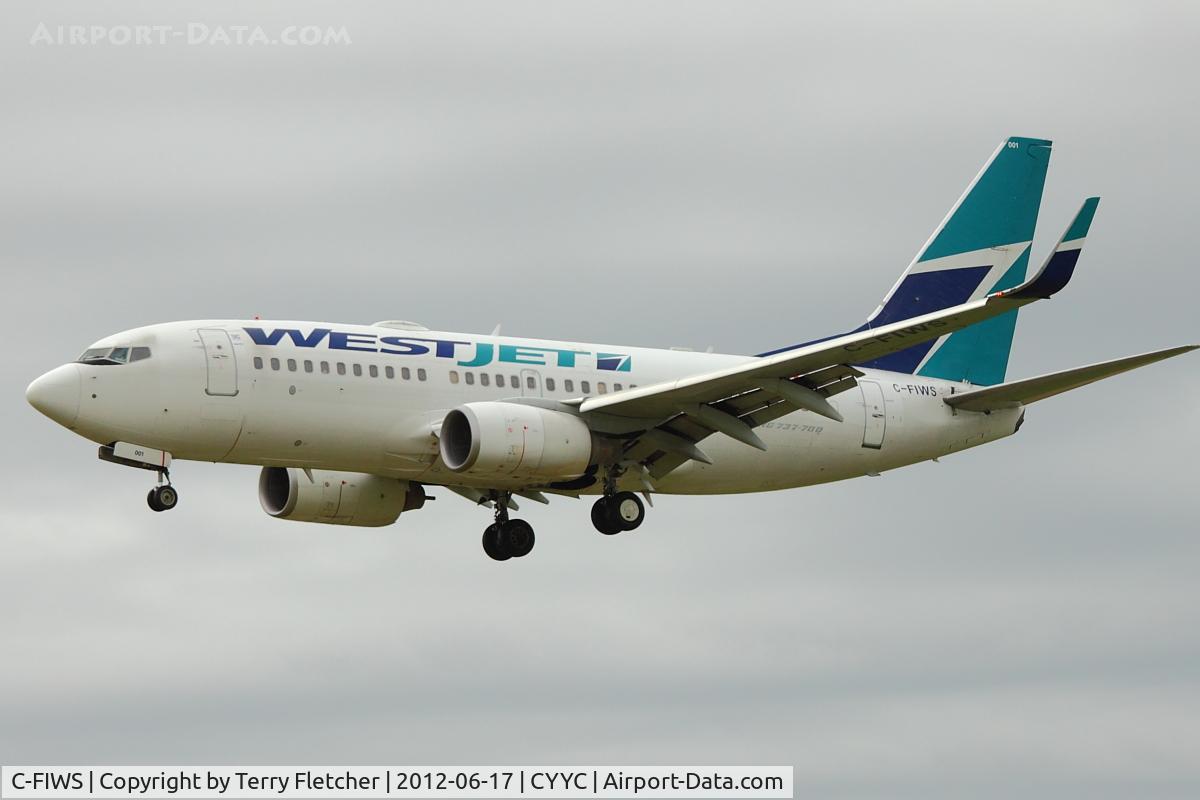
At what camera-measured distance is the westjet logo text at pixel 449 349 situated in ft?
165

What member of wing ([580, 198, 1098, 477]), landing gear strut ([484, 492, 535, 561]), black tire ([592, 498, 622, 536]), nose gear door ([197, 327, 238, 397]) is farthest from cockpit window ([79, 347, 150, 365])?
black tire ([592, 498, 622, 536])

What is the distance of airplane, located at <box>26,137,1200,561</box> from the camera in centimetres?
4900

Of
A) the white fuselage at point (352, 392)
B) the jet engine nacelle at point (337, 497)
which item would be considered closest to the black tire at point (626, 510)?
the white fuselage at point (352, 392)

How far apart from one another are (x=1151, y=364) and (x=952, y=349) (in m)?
10.7

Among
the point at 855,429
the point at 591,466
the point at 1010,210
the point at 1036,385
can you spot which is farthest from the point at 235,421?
the point at 1010,210

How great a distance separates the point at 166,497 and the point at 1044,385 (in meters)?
22.0

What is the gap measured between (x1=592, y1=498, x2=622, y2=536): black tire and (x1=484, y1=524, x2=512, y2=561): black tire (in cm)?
346

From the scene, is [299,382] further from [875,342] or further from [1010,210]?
[1010,210]

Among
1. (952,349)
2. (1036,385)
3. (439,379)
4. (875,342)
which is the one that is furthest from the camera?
(952,349)

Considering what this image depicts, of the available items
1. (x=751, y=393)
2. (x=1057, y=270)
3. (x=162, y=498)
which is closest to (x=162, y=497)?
(x=162, y=498)

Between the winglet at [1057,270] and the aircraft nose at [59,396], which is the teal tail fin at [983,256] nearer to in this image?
the winglet at [1057,270]

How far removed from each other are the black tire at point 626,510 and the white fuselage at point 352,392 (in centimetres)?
68

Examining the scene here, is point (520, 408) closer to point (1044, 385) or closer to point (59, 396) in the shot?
point (59, 396)

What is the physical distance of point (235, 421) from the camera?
1939 inches
